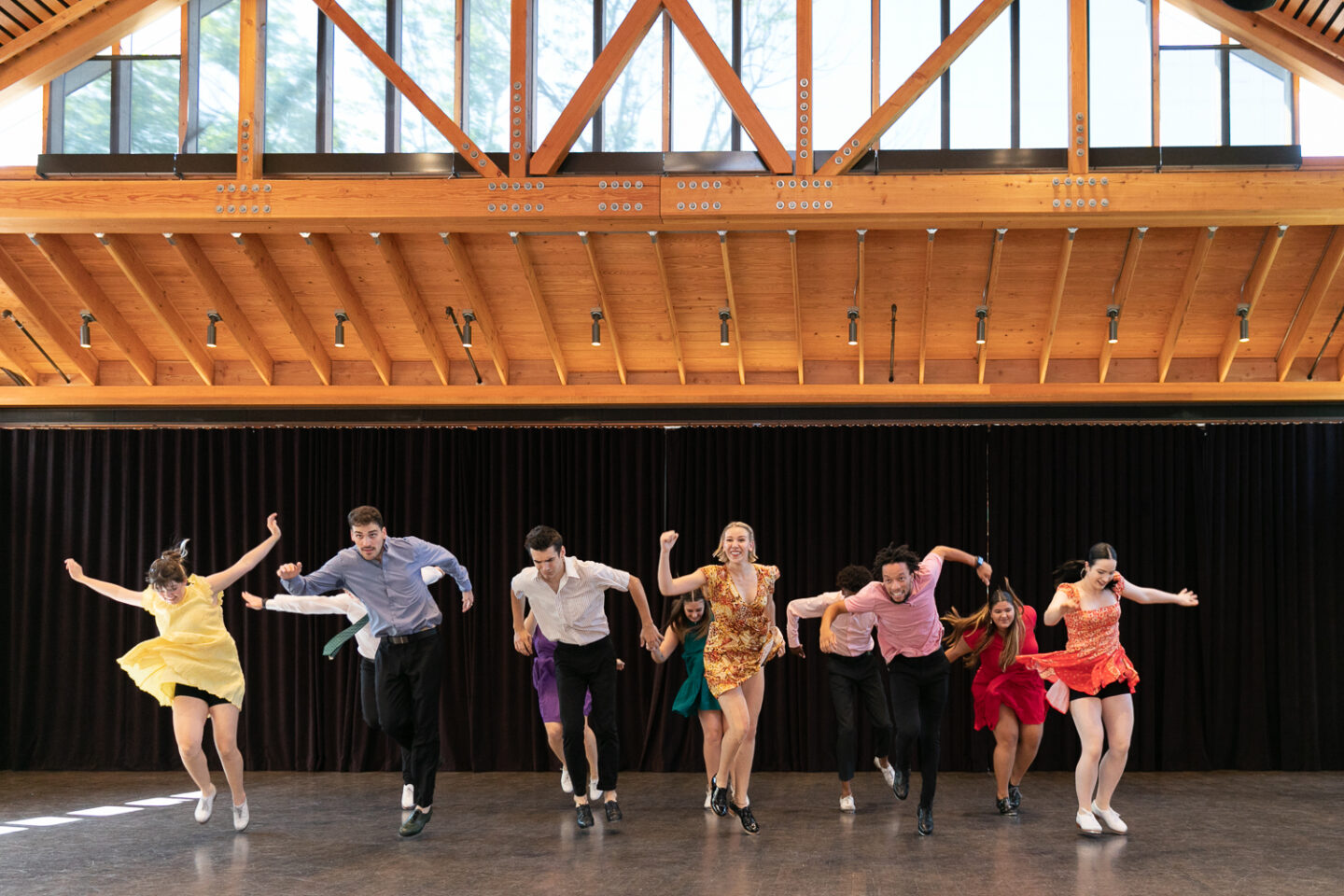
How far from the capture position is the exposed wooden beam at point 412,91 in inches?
276

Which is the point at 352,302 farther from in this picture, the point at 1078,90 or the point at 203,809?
the point at 1078,90

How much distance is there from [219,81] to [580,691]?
4.71 metres

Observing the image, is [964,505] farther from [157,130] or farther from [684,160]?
[157,130]

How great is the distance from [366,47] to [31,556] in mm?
5316

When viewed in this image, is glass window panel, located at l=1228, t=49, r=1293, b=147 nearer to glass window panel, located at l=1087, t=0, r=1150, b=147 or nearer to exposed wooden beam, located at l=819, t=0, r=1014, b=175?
glass window panel, located at l=1087, t=0, r=1150, b=147

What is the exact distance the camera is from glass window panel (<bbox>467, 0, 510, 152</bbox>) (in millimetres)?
7691

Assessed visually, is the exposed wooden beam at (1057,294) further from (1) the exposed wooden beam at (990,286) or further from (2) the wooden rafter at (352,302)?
(2) the wooden rafter at (352,302)

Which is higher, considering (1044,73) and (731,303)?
(1044,73)

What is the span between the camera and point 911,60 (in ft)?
24.7

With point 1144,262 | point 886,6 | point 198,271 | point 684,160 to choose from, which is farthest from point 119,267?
point 1144,262

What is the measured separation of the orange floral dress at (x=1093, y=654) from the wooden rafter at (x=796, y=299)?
274cm

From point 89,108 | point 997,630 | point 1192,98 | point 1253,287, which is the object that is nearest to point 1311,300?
point 1253,287

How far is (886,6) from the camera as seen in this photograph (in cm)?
760

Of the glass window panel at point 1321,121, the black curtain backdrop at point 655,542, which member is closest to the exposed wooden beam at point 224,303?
the black curtain backdrop at point 655,542
